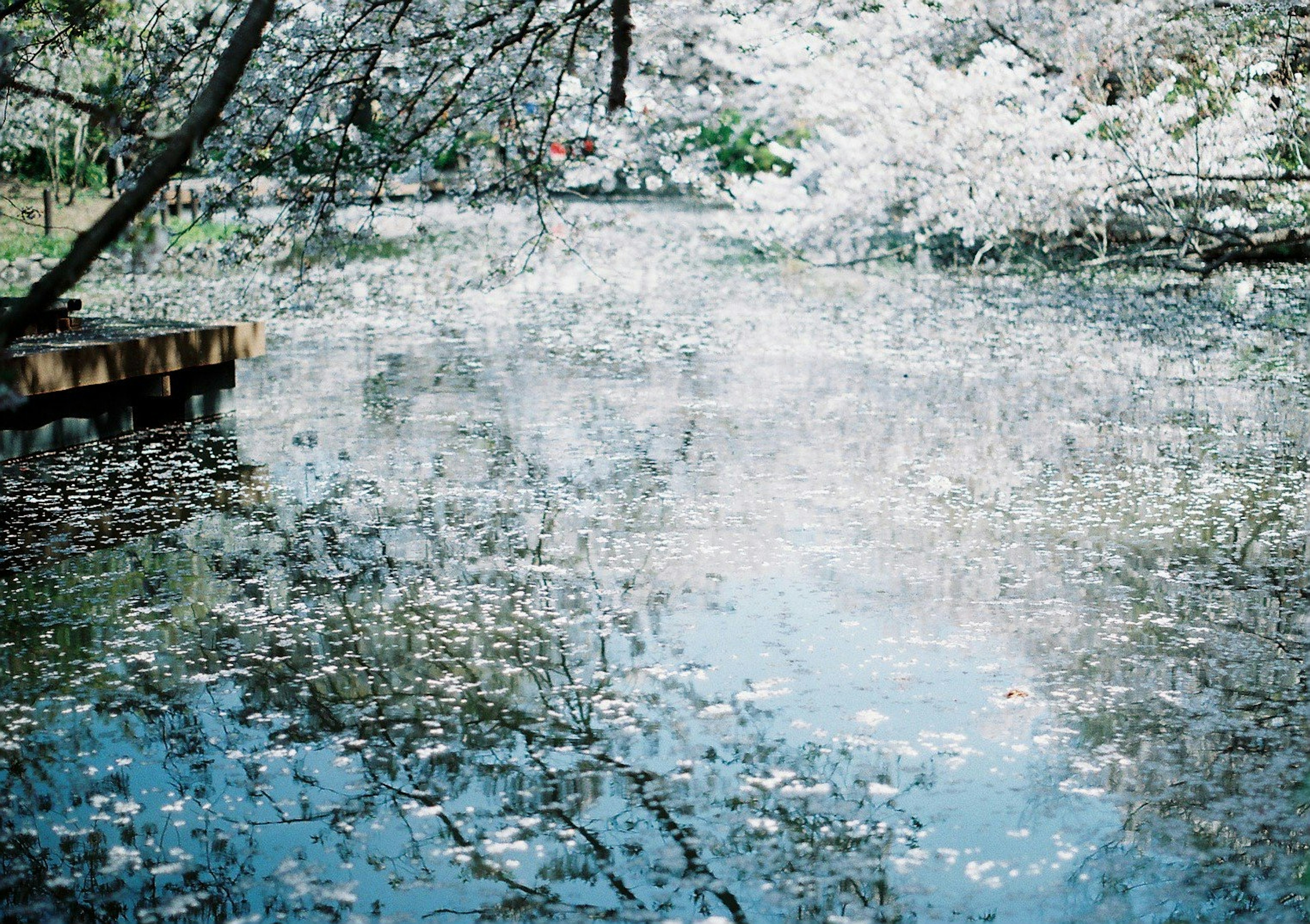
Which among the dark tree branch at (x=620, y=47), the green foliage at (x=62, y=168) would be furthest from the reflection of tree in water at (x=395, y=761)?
the green foliage at (x=62, y=168)

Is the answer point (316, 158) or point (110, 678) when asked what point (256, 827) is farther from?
point (316, 158)

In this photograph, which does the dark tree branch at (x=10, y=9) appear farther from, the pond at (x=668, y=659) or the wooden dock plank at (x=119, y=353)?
the wooden dock plank at (x=119, y=353)

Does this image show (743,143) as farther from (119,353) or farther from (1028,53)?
(119,353)

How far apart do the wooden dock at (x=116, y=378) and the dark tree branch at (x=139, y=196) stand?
13.5 ft

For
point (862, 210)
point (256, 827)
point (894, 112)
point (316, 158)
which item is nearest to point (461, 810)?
point (256, 827)

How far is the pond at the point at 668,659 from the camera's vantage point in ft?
11.3

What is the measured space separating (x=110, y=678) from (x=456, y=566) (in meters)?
1.58

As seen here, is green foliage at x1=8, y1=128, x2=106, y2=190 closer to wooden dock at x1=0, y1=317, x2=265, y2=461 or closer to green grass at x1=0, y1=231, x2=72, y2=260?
green grass at x1=0, y1=231, x2=72, y2=260

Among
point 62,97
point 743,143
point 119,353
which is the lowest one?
point 119,353

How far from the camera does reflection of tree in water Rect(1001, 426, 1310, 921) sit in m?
3.42

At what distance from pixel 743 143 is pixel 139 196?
84.4 ft

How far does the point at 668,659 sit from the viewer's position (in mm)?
4867

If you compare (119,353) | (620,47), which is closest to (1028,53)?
(620,47)

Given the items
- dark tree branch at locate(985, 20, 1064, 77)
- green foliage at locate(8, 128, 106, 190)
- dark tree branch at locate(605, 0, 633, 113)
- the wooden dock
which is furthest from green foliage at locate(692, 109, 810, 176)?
the wooden dock
